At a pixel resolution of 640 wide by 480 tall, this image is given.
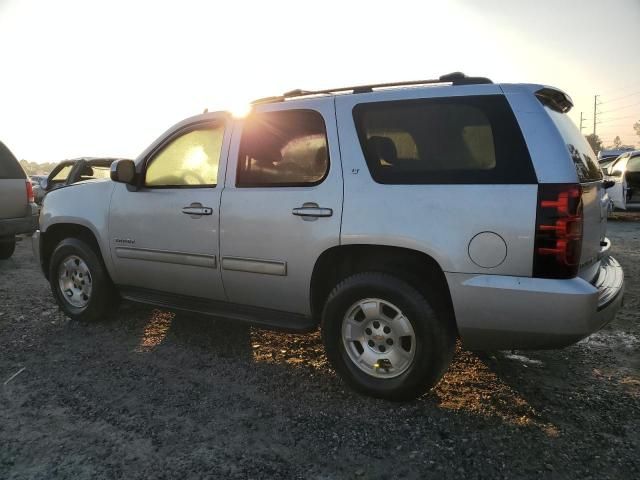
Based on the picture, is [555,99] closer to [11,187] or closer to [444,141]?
[444,141]

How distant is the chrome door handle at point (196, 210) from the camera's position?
144 inches

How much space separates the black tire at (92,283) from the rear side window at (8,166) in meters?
3.35

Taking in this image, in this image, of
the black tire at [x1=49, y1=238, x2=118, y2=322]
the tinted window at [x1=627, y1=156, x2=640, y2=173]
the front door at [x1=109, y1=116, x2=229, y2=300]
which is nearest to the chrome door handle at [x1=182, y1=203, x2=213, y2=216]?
the front door at [x1=109, y1=116, x2=229, y2=300]

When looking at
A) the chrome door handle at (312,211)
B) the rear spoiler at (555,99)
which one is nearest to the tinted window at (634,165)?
the rear spoiler at (555,99)

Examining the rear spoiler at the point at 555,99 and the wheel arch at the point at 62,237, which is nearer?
the rear spoiler at the point at 555,99

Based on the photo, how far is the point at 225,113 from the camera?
379 centimetres

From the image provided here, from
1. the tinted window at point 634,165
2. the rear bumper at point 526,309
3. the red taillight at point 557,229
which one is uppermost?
the tinted window at point 634,165

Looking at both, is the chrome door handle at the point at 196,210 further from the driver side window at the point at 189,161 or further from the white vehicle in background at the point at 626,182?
the white vehicle in background at the point at 626,182

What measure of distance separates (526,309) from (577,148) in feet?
3.51

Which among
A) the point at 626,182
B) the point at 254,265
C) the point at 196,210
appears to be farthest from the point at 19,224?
the point at 626,182

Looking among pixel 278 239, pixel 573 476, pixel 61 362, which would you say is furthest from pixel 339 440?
pixel 61 362

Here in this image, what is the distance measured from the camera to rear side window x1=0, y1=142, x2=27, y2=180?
7.18 meters

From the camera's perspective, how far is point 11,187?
7.17 meters

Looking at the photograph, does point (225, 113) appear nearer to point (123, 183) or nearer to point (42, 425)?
point (123, 183)
